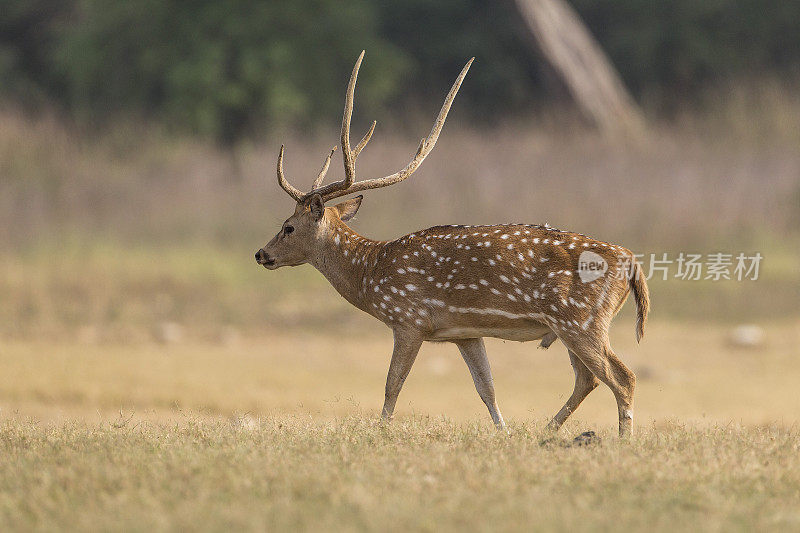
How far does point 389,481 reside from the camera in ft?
16.2

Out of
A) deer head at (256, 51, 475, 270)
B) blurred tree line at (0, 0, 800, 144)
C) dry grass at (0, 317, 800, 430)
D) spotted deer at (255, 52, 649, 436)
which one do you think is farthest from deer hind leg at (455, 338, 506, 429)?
blurred tree line at (0, 0, 800, 144)

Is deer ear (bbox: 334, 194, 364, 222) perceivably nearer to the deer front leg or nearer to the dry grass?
the deer front leg

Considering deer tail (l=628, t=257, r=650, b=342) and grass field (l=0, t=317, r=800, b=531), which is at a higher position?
deer tail (l=628, t=257, r=650, b=342)

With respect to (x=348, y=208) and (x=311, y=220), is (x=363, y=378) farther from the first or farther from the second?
(x=311, y=220)

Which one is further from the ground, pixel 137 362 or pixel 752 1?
pixel 752 1

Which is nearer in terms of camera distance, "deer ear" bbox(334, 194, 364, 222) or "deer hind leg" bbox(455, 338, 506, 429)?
"deer hind leg" bbox(455, 338, 506, 429)

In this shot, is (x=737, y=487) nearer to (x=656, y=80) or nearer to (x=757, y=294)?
(x=757, y=294)

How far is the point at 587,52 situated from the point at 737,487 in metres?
16.7

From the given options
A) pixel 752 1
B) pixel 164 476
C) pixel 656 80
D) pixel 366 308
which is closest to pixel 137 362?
pixel 366 308

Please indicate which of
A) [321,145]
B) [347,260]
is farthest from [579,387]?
[321,145]

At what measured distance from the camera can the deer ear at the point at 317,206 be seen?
23.2 ft

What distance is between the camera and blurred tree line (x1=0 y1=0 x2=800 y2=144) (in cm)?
2114

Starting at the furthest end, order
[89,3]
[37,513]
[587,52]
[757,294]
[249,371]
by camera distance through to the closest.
Result: [89,3] → [587,52] → [757,294] → [249,371] → [37,513]

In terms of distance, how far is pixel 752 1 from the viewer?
26.6m
